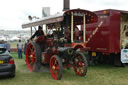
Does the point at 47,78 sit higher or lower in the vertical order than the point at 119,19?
lower

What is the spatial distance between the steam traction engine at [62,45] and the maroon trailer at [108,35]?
1074mm

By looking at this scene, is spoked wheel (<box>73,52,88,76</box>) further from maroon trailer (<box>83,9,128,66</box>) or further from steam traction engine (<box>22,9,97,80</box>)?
maroon trailer (<box>83,9,128,66</box>)

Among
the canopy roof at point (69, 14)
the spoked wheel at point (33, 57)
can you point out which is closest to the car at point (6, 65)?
the spoked wheel at point (33, 57)

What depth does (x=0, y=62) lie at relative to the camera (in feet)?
17.7

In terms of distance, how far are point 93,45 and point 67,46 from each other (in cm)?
245

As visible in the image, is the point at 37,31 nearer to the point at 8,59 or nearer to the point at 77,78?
the point at 8,59

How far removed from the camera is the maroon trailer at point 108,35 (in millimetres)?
7176

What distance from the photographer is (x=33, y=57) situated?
22.7ft

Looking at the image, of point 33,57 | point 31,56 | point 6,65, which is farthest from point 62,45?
point 6,65

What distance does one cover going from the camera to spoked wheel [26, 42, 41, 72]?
6.53 m

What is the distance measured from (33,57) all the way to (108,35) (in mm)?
3176

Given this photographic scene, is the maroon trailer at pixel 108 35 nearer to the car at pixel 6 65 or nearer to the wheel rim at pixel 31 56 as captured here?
the wheel rim at pixel 31 56

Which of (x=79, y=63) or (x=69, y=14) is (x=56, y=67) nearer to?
(x=79, y=63)

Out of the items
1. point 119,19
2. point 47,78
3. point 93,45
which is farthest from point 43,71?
point 119,19
